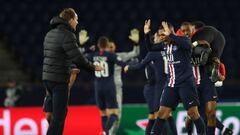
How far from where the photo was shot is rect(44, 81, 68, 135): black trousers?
8398 mm

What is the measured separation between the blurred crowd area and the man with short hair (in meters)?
8.12

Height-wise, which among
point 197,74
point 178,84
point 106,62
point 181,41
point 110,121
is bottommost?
point 110,121

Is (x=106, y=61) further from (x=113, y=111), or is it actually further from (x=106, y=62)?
(x=113, y=111)

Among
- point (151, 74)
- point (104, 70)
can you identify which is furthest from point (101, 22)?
point (151, 74)

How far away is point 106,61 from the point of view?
11961 millimetres

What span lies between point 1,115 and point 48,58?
3.95m

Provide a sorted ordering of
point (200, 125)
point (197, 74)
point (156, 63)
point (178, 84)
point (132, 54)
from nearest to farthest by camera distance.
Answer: point (178, 84)
point (200, 125)
point (197, 74)
point (156, 63)
point (132, 54)

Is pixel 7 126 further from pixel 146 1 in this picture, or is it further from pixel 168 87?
pixel 146 1

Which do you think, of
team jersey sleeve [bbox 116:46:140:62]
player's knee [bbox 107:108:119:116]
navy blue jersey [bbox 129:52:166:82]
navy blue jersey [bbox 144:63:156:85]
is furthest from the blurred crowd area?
navy blue jersey [bbox 129:52:166:82]

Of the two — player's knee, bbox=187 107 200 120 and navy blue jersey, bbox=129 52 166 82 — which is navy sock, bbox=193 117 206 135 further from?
navy blue jersey, bbox=129 52 166 82

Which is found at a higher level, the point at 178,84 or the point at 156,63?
the point at 156,63

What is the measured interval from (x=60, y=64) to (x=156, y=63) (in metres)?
2.46

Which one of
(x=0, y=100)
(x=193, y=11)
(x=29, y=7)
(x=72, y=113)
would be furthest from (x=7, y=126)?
(x=193, y=11)

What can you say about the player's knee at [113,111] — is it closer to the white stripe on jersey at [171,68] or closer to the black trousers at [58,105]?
the white stripe on jersey at [171,68]
